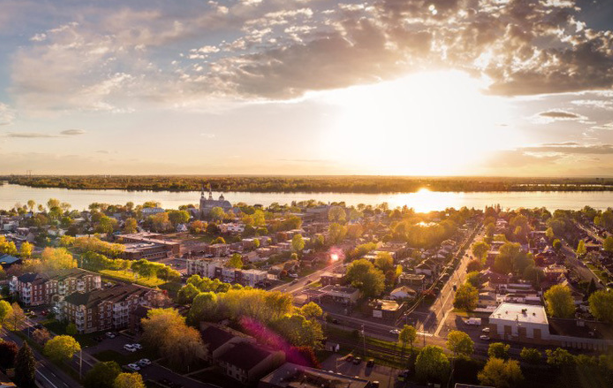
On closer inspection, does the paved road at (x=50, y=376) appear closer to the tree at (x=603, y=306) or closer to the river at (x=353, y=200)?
the tree at (x=603, y=306)

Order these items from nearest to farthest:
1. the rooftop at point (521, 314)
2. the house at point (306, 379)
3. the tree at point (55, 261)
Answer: the house at point (306, 379) → the rooftop at point (521, 314) → the tree at point (55, 261)

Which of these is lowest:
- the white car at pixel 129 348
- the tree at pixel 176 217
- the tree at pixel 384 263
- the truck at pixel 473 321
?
the white car at pixel 129 348

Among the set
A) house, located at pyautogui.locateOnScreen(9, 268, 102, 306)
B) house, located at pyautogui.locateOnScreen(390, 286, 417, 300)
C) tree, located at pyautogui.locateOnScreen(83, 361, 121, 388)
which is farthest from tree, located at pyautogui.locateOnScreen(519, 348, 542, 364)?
house, located at pyautogui.locateOnScreen(9, 268, 102, 306)

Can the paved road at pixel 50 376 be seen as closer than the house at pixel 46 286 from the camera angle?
Yes

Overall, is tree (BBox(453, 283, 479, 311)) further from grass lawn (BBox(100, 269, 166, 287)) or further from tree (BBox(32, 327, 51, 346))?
tree (BBox(32, 327, 51, 346))

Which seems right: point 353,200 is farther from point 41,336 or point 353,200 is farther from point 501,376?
point 501,376

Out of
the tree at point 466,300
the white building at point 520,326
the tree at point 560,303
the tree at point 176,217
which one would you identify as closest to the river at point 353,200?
the tree at point 176,217

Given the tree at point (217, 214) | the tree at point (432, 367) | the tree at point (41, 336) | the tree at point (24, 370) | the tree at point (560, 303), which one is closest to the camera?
the tree at point (24, 370)
